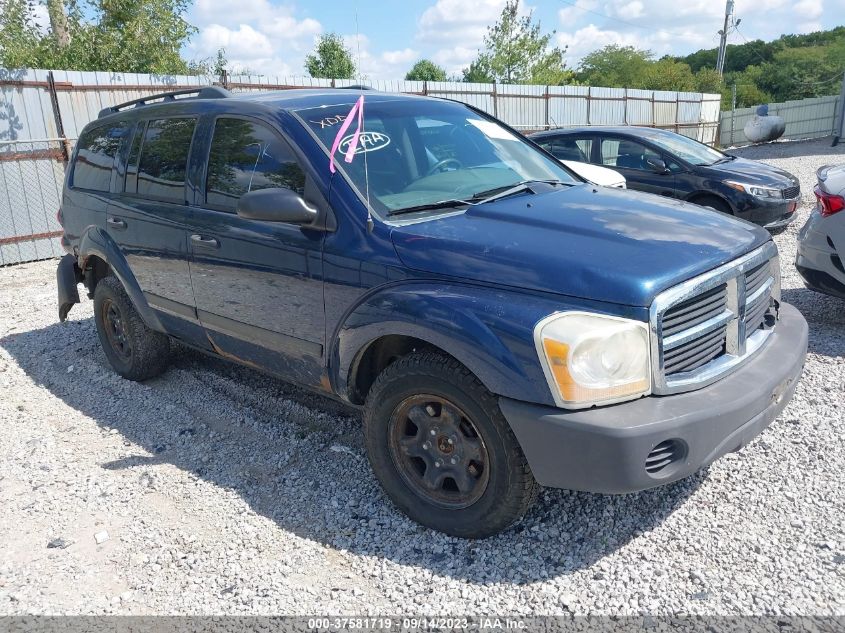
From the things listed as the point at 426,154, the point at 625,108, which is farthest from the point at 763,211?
the point at 625,108

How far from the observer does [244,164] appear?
3.66m

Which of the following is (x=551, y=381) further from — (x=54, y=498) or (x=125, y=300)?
(x=125, y=300)

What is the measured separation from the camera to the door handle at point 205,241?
3753 mm

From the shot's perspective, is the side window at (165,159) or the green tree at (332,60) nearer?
the side window at (165,159)

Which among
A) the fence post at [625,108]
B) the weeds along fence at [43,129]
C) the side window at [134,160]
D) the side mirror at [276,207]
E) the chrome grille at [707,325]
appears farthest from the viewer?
the fence post at [625,108]

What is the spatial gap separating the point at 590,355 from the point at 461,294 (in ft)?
1.88

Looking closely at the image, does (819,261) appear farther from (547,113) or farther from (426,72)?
(426,72)

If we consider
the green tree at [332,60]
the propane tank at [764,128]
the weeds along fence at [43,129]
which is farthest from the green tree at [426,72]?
the weeds along fence at [43,129]

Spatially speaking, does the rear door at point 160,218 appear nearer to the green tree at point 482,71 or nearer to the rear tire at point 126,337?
the rear tire at point 126,337

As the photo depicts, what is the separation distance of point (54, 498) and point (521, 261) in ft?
9.12

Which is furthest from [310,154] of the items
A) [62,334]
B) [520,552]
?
[62,334]

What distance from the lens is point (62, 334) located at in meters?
6.38

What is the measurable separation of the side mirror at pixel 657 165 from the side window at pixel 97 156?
665cm

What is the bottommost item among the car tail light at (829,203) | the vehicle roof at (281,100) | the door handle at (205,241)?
the car tail light at (829,203)
